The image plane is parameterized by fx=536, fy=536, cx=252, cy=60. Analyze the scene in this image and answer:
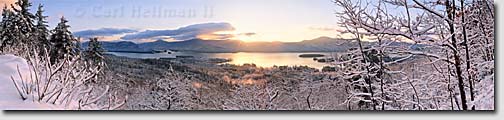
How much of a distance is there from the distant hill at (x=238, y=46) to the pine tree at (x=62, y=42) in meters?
0.08

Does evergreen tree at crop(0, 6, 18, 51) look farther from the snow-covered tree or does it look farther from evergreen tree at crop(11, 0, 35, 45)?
the snow-covered tree

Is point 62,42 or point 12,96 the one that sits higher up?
point 62,42

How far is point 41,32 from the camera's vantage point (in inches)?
106

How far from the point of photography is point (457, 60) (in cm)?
233

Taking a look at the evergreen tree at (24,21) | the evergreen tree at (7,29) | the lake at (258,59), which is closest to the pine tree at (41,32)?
the evergreen tree at (24,21)

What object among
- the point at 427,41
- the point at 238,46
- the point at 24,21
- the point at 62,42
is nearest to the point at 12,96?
the point at 62,42

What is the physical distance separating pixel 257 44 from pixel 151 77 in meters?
0.55

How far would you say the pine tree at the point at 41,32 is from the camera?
253cm

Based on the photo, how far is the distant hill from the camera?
2.51 m

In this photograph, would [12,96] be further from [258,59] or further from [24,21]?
[258,59]

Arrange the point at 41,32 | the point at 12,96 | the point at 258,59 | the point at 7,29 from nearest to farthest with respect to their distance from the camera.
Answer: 1. the point at 12,96
2. the point at 258,59
3. the point at 41,32
4. the point at 7,29

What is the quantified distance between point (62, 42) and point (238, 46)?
2.85 ft

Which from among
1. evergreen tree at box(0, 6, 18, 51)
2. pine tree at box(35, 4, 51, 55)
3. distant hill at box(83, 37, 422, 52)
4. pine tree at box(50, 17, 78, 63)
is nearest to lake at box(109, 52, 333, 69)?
distant hill at box(83, 37, 422, 52)

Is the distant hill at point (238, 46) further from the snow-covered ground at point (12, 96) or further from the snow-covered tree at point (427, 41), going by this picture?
the snow-covered ground at point (12, 96)
